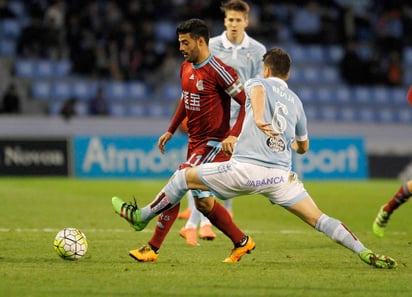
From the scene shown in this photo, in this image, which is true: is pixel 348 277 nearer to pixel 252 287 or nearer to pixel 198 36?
pixel 252 287

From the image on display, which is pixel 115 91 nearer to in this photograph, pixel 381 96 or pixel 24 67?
pixel 24 67

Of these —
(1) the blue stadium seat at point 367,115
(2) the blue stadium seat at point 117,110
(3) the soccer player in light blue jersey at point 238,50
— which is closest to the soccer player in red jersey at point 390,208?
(3) the soccer player in light blue jersey at point 238,50

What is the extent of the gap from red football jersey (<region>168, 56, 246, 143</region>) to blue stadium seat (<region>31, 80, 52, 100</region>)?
16443 millimetres

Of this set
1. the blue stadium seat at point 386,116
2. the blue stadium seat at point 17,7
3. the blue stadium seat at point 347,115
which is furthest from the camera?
the blue stadium seat at point 386,116

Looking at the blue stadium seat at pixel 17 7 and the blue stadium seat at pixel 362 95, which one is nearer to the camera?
the blue stadium seat at pixel 17 7

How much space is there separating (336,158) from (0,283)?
17314mm

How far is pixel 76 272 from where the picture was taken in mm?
7270

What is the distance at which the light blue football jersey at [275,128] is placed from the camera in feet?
24.8

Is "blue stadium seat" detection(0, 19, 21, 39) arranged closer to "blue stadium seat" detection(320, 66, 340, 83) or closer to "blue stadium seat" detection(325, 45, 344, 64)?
"blue stadium seat" detection(320, 66, 340, 83)

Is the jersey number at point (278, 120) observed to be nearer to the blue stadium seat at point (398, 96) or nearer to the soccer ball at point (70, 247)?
the soccer ball at point (70, 247)

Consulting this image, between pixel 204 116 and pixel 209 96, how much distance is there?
192 millimetres

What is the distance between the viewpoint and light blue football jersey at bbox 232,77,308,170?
757cm

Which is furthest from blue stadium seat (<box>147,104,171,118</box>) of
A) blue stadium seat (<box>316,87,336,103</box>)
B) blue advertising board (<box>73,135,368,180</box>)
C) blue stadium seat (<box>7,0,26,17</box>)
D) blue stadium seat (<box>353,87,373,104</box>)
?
blue stadium seat (<box>353,87,373,104</box>)

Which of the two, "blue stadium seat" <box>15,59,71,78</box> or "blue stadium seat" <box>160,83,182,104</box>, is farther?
"blue stadium seat" <box>160,83,182,104</box>
